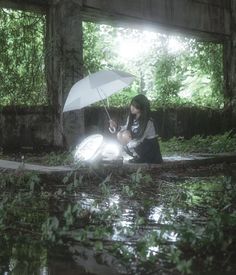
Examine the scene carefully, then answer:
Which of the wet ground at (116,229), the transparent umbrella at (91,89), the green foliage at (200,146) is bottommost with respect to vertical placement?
the wet ground at (116,229)

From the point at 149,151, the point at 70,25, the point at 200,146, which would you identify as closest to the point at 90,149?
the point at 149,151

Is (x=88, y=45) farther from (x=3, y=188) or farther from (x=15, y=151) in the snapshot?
(x=3, y=188)

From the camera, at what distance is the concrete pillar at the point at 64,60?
1059cm

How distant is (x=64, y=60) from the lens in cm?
1062

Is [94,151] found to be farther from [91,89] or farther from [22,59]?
[22,59]

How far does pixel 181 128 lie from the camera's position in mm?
14961

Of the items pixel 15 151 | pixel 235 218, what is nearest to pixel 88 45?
pixel 15 151

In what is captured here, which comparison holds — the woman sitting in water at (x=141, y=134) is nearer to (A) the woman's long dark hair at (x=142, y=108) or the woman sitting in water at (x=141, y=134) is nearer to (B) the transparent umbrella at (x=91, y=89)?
(A) the woman's long dark hair at (x=142, y=108)

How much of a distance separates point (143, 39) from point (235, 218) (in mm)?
12959

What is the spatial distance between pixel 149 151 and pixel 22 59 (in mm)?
4251

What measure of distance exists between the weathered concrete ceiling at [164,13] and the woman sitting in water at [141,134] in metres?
3.49

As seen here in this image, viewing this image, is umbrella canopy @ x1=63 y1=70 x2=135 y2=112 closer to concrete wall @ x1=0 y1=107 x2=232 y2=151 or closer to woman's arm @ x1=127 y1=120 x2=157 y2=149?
woman's arm @ x1=127 y1=120 x2=157 y2=149

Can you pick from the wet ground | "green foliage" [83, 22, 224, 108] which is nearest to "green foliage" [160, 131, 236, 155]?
"green foliage" [83, 22, 224, 108]

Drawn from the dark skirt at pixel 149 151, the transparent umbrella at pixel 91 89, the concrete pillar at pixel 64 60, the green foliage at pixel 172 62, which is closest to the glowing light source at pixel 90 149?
the transparent umbrella at pixel 91 89
